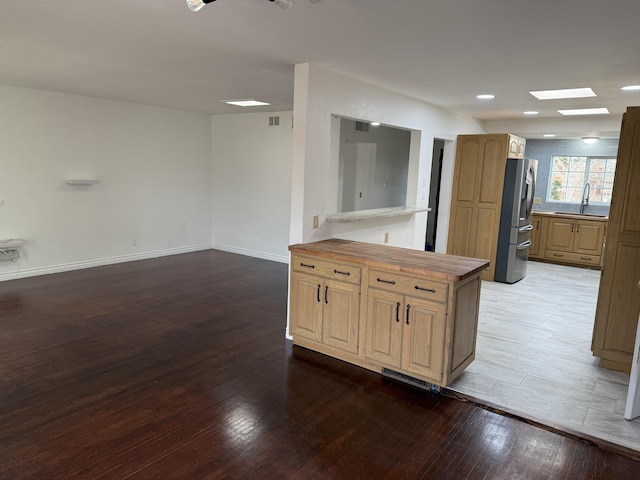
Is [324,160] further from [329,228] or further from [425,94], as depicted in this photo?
[425,94]

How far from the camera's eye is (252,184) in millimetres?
7340

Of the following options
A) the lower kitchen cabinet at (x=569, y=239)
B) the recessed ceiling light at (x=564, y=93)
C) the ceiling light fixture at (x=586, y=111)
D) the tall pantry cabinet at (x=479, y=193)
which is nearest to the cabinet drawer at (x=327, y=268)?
the recessed ceiling light at (x=564, y=93)

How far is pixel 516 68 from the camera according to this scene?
11.6ft

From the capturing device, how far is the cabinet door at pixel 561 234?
7.42m

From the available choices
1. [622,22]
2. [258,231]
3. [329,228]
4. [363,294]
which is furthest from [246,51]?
[258,231]

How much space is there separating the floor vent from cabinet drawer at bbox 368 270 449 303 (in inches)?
26.1

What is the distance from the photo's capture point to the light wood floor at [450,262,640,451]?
9.13ft

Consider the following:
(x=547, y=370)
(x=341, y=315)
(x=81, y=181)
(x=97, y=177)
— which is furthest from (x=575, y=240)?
(x=81, y=181)

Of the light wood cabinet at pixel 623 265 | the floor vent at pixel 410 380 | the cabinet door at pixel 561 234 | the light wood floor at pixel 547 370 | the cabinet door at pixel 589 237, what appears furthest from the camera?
the cabinet door at pixel 561 234

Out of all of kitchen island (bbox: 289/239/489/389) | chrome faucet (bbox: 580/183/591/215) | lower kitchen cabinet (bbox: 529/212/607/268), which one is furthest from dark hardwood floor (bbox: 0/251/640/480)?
chrome faucet (bbox: 580/183/591/215)

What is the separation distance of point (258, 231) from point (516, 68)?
16.0ft

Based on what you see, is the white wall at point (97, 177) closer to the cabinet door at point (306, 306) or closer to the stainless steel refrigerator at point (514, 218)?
the cabinet door at point (306, 306)

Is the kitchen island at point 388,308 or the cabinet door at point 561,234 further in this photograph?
the cabinet door at point 561,234

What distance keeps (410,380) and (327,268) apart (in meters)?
1.07
